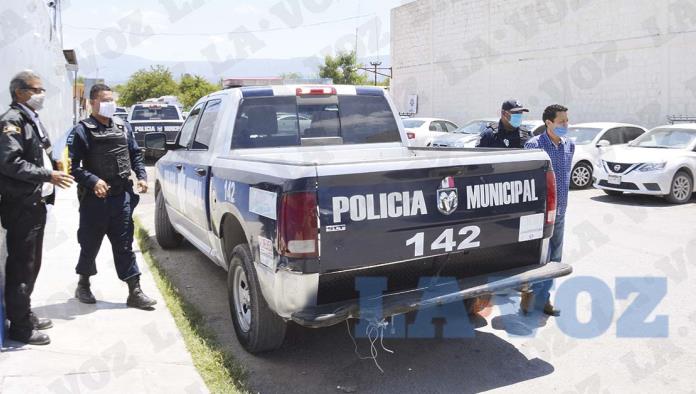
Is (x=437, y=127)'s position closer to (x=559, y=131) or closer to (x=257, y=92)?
(x=559, y=131)

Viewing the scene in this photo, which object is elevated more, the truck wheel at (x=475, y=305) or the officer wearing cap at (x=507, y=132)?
the officer wearing cap at (x=507, y=132)

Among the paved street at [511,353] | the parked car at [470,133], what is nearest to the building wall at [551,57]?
the parked car at [470,133]

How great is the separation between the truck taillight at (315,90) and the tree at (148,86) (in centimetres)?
5336

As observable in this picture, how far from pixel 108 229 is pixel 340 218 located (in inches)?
102

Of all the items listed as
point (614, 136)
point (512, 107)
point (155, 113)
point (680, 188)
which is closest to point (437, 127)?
point (614, 136)

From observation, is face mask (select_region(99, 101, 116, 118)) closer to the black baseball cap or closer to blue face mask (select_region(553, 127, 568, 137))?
the black baseball cap

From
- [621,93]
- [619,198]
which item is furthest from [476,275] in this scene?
[621,93]

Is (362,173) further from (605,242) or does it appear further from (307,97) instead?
(605,242)

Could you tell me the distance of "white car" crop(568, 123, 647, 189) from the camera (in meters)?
13.4

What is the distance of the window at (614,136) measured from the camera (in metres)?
13.9

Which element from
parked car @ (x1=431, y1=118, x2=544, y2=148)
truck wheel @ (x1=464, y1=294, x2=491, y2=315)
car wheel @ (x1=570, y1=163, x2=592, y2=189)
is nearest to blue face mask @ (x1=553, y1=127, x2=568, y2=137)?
truck wheel @ (x1=464, y1=294, x2=491, y2=315)

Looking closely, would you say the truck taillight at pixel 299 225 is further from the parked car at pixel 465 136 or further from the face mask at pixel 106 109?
the parked car at pixel 465 136

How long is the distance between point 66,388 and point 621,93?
20003 mm

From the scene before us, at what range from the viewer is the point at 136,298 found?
204 inches
